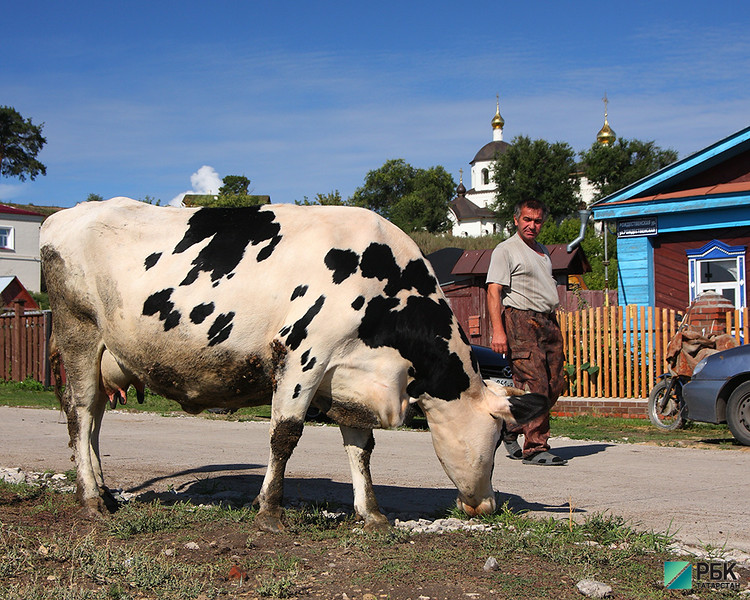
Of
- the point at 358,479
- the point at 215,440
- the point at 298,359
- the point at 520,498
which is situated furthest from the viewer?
the point at 215,440

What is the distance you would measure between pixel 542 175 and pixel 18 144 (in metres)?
52.0

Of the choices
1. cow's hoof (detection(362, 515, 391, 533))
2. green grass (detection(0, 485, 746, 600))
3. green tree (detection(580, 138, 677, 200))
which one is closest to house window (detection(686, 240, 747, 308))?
green grass (detection(0, 485, 746, 600))

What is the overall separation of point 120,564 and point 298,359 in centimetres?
153

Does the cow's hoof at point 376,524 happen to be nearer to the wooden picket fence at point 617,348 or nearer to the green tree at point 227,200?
the wooden picket fence at point 617,348

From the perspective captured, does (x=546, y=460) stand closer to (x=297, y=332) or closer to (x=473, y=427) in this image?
(x=473, y=427)

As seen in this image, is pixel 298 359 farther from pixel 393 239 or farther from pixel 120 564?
pixel 120 564

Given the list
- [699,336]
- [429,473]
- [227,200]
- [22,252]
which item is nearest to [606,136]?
[227,200]

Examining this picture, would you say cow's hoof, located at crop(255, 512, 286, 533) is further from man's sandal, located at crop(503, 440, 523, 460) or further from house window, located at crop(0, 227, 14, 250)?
house window, located at crop(0, 227, 14, 250)

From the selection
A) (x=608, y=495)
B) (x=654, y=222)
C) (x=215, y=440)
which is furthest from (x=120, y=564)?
(x=654, y=222)

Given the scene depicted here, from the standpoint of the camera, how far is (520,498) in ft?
20.8

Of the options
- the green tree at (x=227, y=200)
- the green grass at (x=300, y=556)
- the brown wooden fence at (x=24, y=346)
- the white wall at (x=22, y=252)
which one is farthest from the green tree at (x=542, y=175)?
the green grass at (x=300, y=556)

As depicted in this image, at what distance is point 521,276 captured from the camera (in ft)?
27.2

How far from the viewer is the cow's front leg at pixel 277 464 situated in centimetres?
511

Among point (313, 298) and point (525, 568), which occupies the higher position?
point (313, 298)
